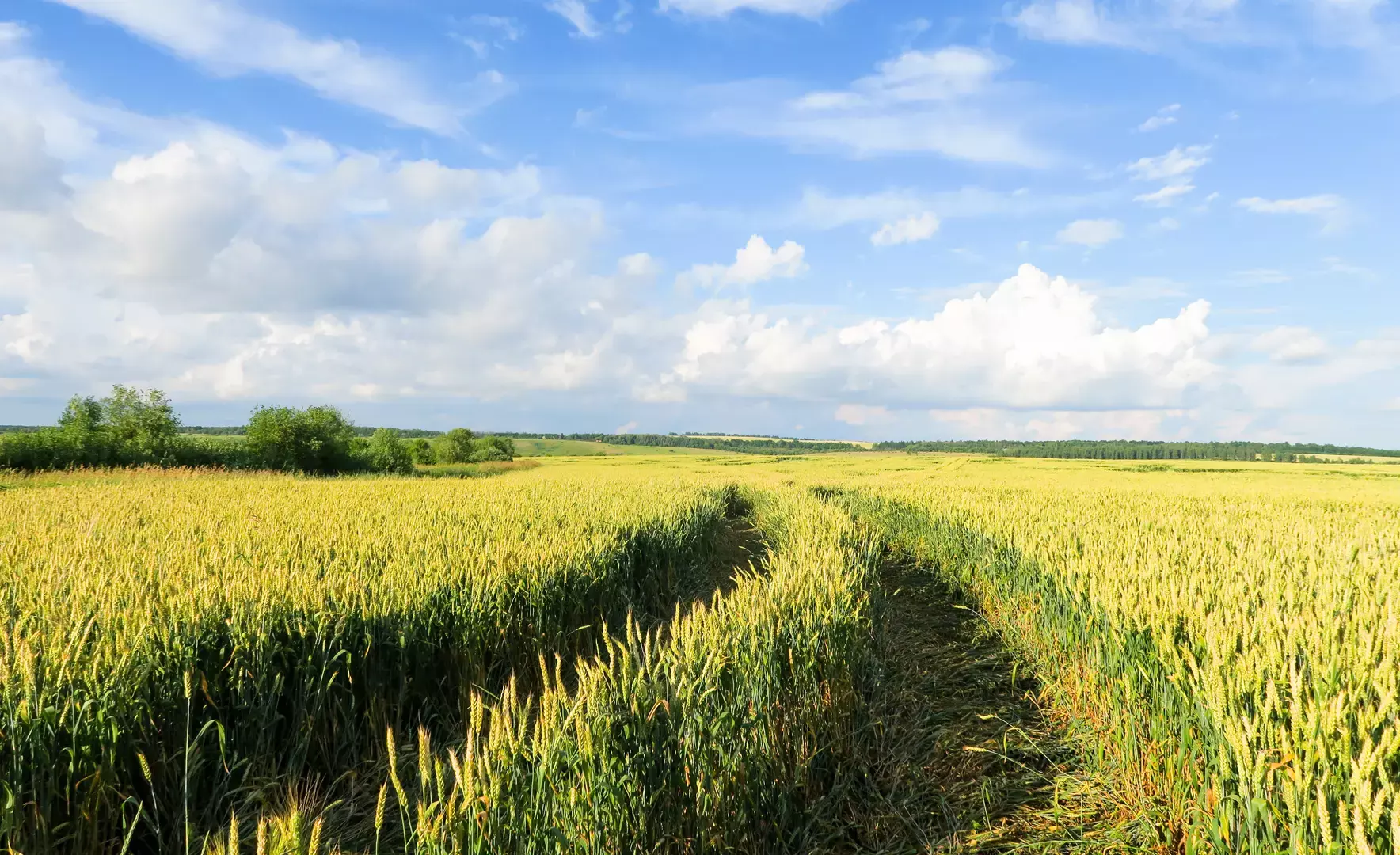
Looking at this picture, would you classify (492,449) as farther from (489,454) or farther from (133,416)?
(133,416)

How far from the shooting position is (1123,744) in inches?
162

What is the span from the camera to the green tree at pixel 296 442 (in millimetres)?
42375

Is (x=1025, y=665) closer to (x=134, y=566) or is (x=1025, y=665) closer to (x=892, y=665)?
(x=892, y=665)

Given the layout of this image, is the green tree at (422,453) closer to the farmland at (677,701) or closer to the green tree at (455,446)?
the green tree at (455,446)

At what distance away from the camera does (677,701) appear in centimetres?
282

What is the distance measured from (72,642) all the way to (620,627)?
483 cm

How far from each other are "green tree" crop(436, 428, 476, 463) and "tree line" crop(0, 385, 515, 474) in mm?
19336

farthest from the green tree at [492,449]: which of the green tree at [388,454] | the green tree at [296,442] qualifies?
the green tree at [296,442]

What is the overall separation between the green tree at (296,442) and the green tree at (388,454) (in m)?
4.99

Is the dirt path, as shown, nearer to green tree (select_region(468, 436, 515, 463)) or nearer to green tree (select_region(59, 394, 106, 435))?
green tree (select_region(59, 394, 106, 435))

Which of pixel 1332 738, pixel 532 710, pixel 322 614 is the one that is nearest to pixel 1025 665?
pixel 1332 738

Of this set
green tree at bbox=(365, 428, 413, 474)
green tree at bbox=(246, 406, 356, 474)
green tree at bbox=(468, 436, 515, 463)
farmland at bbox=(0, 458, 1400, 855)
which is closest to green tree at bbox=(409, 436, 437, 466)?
green tree at bbox=(365, 428, 413, 474)

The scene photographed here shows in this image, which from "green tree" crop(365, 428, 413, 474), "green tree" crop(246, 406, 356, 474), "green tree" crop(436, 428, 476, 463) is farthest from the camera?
"green tree" crop(436, 428, 476, 463)

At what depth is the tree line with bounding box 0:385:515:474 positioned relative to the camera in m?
31.0
